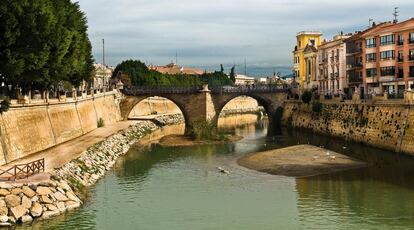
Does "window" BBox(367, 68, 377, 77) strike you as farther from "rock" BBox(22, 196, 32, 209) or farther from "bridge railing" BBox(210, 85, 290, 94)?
"rock" BBox(22, 196, 32, 209)

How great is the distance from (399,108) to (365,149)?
6.30m

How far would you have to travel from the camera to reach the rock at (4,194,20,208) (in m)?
32.6

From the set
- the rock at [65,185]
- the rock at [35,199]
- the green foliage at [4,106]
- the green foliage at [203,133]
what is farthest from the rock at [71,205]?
the green foliage at [203,133]

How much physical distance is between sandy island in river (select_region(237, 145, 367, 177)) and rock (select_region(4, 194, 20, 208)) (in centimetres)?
2418

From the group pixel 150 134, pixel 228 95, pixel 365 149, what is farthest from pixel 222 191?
pixel 228 95

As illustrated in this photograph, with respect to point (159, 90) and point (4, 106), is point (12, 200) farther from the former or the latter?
point (159, 90)

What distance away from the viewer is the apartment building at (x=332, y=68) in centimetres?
9650

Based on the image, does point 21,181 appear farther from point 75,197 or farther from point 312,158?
point 312,158

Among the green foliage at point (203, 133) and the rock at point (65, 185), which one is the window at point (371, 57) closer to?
the green foliage at point (203, 133)

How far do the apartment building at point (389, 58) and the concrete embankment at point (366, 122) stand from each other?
6356mm

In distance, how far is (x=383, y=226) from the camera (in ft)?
105

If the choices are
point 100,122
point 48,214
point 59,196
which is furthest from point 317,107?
point 48,214

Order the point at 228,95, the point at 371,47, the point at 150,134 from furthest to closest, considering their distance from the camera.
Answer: the point at 228,95, the point at 150,134, the point at 371,47

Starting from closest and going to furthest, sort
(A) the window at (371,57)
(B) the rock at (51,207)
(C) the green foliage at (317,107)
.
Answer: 1. (B) the rock at (51,207)
2. (A) the window at (371,57)
3. (C) the green foliage at (317,107)
